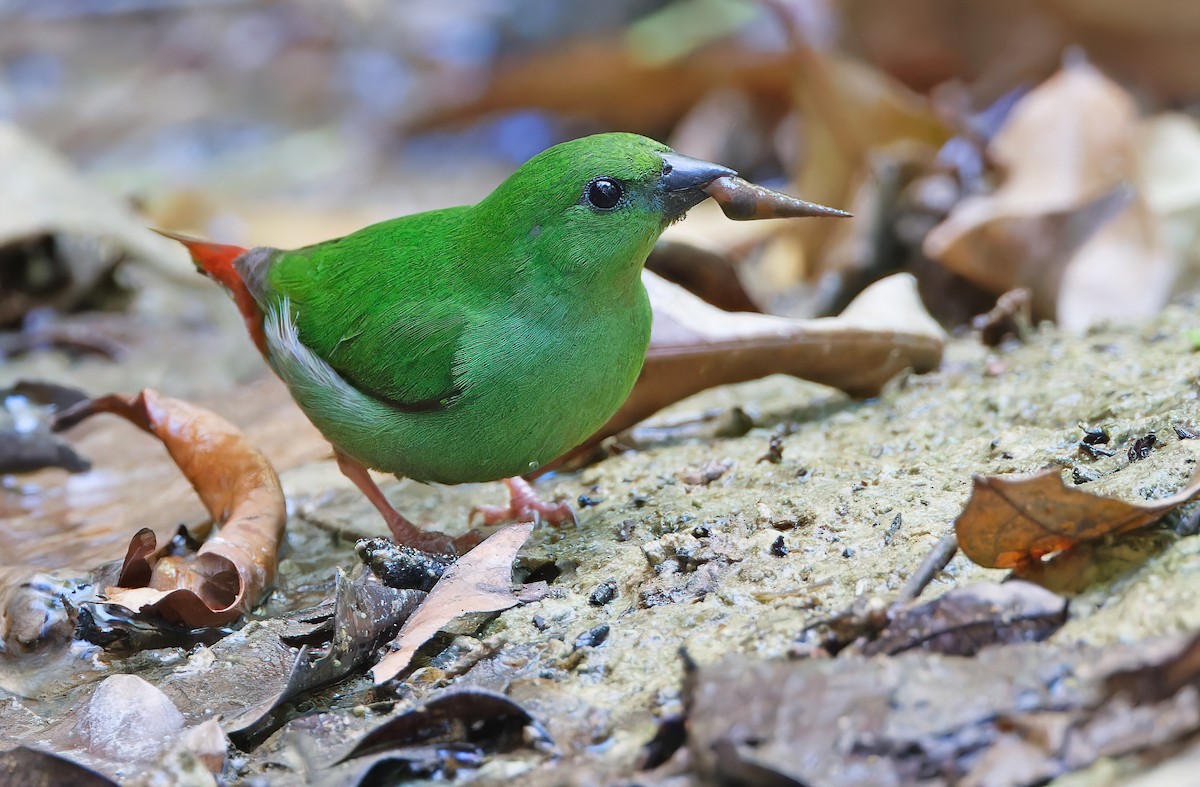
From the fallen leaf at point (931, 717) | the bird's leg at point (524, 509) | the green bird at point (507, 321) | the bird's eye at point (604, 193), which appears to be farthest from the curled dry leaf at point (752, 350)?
the fallen leaf at point (931, 717)

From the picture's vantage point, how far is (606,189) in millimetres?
3174

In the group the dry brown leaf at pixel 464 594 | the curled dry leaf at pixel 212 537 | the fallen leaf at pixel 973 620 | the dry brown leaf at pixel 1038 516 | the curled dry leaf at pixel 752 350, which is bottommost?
the curled dry leaf at pixel 212 537

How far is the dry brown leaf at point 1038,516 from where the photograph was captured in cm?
230

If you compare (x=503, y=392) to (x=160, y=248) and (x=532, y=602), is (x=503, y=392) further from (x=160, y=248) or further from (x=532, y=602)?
(x=160, y=248)

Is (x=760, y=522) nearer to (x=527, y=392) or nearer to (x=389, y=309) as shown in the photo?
(x=527, y=392)

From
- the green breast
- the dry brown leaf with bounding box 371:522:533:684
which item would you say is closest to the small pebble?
the dry brown leaf with bounding box 371:522:533:684

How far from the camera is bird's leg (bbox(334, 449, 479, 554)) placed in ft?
11.2

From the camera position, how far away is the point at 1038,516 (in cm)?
234

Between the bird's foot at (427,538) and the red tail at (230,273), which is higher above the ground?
the red tail at (230,273)

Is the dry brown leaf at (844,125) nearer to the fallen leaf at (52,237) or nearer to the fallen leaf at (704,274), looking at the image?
the fallen leaf at (704,274)

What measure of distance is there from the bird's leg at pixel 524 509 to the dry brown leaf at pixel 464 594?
0.50 m

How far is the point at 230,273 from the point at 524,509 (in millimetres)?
1336

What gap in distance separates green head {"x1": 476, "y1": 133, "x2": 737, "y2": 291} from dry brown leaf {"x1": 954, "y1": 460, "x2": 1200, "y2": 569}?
1171 mm

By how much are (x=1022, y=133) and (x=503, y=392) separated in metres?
3.31
